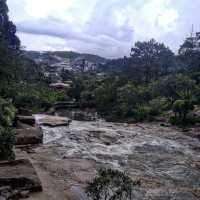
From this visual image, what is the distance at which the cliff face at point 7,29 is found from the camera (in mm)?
59656

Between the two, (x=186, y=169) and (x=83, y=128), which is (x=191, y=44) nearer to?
(x=83, y=128)

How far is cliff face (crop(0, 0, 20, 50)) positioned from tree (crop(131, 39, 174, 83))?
25.9 meters

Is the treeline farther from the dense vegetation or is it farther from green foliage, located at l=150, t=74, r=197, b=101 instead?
the dense vegetation

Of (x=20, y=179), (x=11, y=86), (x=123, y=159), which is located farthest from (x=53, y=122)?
(x=20, y=179)

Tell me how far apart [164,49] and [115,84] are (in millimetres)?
24711

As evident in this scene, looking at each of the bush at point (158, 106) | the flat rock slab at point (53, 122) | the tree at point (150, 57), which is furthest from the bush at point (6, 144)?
the tree at point (150, 57)

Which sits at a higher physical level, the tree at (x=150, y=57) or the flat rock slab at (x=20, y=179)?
the tree at (x=150, y=57)

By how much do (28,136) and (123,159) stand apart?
862 cm

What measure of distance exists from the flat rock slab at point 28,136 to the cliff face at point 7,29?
3126 cm

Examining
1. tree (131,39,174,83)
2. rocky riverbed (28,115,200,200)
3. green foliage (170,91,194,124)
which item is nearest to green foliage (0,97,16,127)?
rocky riverbed (28,115,200,200)

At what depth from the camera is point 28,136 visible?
2934 centimetres

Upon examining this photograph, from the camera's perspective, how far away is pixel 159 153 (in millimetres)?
28203

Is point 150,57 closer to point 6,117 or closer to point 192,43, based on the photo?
point 192,43

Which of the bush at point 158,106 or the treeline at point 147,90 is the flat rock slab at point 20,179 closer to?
the treeline at point 147,90
